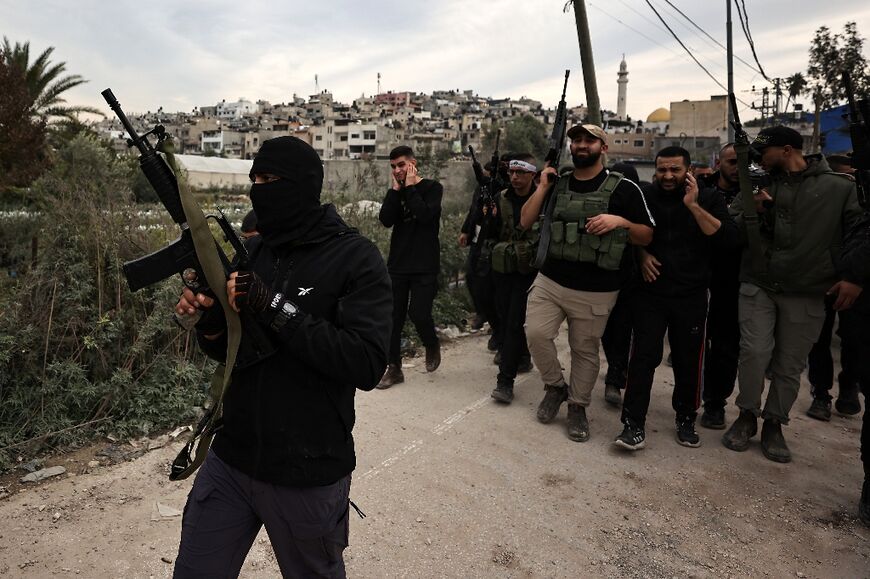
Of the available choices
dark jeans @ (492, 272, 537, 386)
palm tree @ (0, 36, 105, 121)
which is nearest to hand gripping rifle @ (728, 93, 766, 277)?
dark jeans @ (492, 272, 537, 386)

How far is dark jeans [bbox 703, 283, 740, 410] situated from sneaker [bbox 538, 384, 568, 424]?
1161 millimetres

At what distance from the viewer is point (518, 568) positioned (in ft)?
9.01

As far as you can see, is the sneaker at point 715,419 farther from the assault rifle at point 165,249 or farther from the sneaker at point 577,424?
the assault rifle at point 165,249

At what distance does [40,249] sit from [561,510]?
4208mm

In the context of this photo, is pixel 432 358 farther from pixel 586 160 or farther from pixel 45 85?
pixel 45 85

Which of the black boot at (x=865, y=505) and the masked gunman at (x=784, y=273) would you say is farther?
the masked gunman at (x=784, y=273)

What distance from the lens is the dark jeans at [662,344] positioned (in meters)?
4.06

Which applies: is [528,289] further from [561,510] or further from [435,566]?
[435,566]

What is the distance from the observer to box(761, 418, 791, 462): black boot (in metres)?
3.93

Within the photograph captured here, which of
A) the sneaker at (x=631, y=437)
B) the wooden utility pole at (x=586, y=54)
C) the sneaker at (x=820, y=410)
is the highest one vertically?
the wooden utility pole at (x=586, y=54)

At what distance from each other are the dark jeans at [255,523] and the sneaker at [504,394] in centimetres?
300

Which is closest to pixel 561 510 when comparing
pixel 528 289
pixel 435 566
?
pixel 435 566

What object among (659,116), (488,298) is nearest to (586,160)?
(488,298)

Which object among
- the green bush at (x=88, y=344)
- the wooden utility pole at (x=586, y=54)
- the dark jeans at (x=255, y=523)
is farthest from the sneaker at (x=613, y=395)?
the wooden utility pole at (x=586, y=54)
